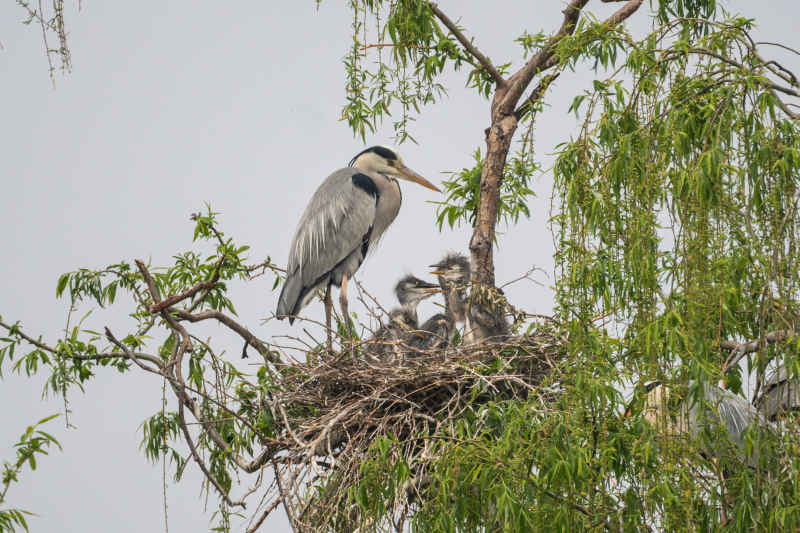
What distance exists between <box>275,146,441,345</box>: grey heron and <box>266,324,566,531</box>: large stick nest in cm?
135

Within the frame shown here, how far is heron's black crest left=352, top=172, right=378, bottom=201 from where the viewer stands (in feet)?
18.8

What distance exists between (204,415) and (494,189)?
5.41ft

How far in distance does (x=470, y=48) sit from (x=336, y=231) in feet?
5.54

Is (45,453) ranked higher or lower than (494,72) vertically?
lower

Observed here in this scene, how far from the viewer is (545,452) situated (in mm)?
2414

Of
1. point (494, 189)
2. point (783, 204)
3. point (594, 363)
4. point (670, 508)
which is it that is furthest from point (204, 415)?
point (783, 204)

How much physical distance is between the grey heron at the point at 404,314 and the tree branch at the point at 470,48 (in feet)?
4.17

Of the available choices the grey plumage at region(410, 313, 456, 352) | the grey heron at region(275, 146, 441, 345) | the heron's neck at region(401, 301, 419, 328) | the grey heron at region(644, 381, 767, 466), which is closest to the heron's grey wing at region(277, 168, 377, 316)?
the grey heron at region(275, 146, 441, 345)

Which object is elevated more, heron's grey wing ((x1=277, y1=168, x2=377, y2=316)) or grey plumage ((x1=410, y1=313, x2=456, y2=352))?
heron's grey wing ((x1=277, y1=168, x2=377, y2=316))

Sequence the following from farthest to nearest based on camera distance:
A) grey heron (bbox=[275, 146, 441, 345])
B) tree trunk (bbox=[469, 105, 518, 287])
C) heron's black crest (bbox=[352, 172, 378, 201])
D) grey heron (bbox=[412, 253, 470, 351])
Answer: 1. heron's black crest (bbox=[352, 172, 378, 201])
2. grey heron (bbox=[275, 146, 441, 345])
3. grey heron (bbox=[412, 253, 470, 351])
4. tree trunk (bbox=[469, 105, 518, 287])

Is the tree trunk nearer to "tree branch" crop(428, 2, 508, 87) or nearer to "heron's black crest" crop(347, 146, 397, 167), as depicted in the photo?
"tree branch" crop(428, 2, 508, 87)

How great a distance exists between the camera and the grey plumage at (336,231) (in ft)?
18.0

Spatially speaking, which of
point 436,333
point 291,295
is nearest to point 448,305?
point 436,333

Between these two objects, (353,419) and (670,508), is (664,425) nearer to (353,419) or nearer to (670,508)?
(670,508)
